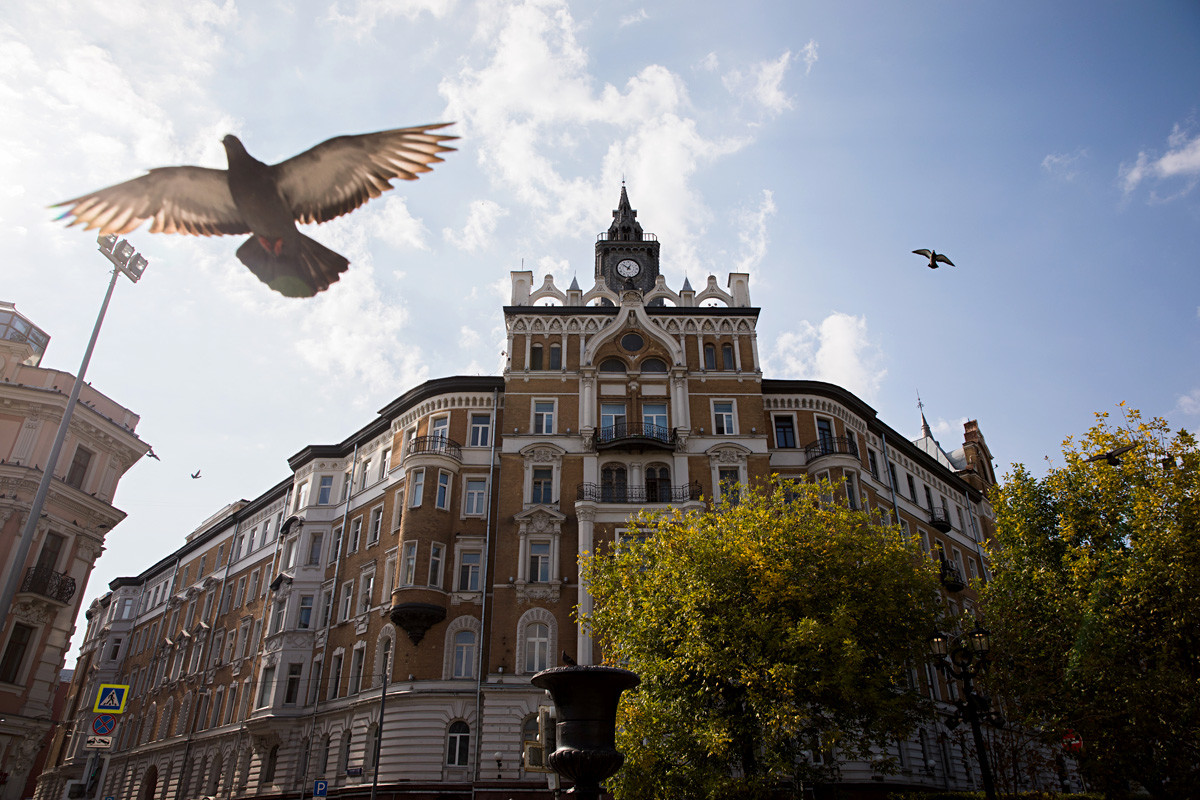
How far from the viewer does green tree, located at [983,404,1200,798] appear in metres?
22.1

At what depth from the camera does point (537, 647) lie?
34.2m

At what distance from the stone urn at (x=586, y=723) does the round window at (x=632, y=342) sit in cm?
2832

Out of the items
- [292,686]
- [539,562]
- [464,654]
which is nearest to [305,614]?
[292,686]

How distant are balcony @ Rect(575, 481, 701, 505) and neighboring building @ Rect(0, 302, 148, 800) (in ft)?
63.7

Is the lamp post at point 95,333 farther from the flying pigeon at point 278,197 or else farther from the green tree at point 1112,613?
the green tree at point 1112,613

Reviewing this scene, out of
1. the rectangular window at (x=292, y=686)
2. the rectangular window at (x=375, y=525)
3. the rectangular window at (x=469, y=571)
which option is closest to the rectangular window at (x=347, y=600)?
the rectangular window at (x=375, y=525)

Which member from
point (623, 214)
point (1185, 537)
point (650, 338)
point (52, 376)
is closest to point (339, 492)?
point (52, 376)

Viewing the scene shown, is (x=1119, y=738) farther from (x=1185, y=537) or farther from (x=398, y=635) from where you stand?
(x=398, y=635)

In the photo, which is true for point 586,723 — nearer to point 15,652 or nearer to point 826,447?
point 15,652

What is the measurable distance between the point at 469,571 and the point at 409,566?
273cm

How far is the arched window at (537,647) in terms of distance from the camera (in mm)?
33875

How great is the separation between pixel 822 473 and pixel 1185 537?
16.5 metres

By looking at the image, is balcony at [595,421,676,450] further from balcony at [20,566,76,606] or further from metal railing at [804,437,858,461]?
balcony at [20,566,76,606]

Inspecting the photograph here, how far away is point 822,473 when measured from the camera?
38.3m
